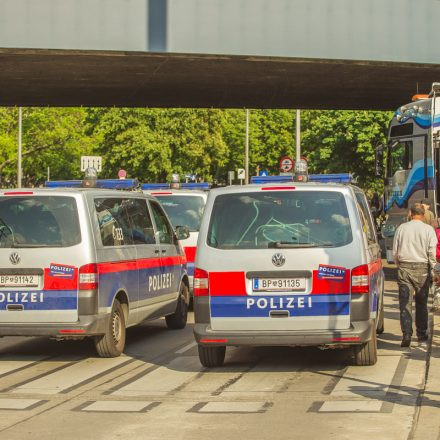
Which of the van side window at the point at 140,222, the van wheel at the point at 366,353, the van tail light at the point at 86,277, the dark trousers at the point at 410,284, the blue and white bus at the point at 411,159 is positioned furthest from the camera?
the blue and white bus at the point at 411,159

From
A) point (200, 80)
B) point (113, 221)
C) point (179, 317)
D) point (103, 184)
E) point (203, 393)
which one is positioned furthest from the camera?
point (200, 80)

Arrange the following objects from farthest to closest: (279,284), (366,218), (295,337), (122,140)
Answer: (122,140) < (366,218) < (279,284) < (295,337)

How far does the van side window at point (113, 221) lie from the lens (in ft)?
40.9

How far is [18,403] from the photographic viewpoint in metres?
9.61

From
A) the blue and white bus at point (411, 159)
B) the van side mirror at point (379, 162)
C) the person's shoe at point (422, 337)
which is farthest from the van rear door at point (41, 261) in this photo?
the van side mirror at point (379, 162)

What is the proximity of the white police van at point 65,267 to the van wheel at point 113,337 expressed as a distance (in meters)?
0.01

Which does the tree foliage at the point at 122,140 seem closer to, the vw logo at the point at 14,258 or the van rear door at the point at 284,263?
the vw logo at the point at 14,258

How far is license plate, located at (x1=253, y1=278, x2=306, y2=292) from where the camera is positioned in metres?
10.9

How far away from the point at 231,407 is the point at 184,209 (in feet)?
30.7

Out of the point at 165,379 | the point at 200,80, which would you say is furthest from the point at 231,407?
the point at 200,80

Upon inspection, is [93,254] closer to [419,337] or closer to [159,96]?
[419,337]

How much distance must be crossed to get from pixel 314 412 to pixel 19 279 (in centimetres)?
427

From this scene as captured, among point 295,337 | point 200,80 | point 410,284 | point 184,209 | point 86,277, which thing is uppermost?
point 200,80

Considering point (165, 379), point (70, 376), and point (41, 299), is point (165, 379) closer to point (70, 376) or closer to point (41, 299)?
point (70, 376)
